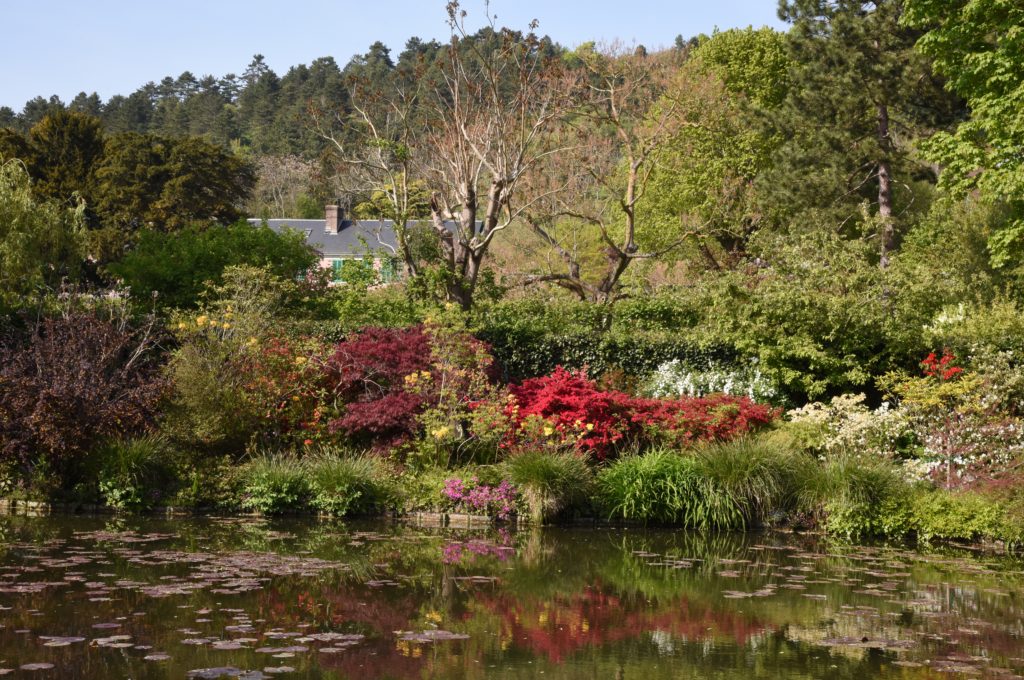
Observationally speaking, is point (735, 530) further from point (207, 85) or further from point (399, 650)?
point (207, 85)

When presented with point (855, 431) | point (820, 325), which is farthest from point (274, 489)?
point (820, 325)

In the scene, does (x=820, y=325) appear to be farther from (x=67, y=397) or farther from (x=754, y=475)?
(x=67, y=397)

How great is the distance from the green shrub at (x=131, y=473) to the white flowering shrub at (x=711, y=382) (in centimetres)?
806

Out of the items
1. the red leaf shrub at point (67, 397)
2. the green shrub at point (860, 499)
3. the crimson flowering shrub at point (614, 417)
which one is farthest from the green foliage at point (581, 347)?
the red leaf shrub at point (67, 397)

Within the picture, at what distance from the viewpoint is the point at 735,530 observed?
14.1 meters

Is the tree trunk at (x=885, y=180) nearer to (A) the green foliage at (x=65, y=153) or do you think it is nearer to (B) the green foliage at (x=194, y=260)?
(B) the green foliage at (x=194, y=260)

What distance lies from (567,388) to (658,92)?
20974 millimetres

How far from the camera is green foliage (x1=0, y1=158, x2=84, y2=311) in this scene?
20906 mm

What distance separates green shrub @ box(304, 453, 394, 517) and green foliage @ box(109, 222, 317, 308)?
7.18 m

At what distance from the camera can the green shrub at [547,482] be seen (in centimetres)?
1395

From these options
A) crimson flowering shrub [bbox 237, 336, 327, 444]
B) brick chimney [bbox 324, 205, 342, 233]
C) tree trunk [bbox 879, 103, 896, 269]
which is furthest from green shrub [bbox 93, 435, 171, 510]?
brick chimney [bbox 324, 205, 342, 233]

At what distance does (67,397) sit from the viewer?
14102 mm

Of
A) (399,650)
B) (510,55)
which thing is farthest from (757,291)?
(399,650)

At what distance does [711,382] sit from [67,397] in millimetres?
10077
